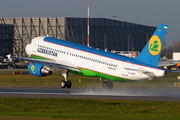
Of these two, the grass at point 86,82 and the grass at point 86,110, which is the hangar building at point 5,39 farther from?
the grass at point 86,110

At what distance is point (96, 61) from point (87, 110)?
56.3 feet

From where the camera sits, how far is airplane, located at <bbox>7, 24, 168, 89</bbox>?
38875 millimetres

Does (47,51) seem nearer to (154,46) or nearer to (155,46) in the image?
(154,46)

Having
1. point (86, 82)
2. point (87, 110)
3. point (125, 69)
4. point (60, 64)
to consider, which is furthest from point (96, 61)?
point (86, 82)

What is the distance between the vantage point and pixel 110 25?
6516 inches

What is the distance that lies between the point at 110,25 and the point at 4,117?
146 meters

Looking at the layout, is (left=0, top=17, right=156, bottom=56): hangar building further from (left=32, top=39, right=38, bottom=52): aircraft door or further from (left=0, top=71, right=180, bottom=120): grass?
(left=0, top=71, right=180, bottom=120): grass

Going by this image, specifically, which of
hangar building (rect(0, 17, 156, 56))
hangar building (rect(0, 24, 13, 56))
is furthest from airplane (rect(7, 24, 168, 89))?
hangar building (rect(0, 24, 13, 56))

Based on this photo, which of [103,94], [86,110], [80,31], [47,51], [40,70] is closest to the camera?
[86,110]

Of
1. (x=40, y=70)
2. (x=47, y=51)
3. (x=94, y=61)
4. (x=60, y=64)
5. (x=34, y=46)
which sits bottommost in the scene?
(x=40, y=70)

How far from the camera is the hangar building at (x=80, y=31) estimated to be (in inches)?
6127

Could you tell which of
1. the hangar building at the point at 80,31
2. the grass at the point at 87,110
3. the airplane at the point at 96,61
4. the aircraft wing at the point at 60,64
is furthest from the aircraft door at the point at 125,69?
the hangar building at the point at 80,31

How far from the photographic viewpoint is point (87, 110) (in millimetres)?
25969

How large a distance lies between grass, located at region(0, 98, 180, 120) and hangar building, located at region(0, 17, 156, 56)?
123 meters
